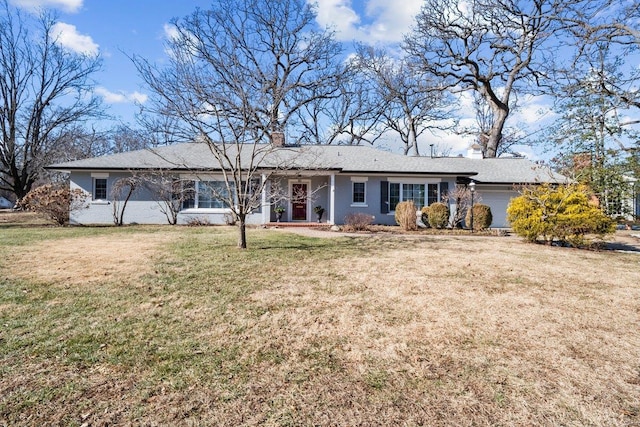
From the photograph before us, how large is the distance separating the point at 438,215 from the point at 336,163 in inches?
216

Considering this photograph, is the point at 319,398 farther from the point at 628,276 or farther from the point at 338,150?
the point at 338,150

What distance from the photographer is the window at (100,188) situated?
16172 millimetres

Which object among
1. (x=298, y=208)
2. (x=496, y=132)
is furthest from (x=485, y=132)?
(x=298, y=208)

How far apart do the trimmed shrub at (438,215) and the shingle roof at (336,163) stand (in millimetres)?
1947

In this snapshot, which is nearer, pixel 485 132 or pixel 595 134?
pixel 595 134

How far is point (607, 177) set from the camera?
9953 millimetres

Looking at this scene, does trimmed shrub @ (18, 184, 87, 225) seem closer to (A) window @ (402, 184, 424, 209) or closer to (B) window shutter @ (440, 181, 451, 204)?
(A) window @ (402, 184, 424, 209)

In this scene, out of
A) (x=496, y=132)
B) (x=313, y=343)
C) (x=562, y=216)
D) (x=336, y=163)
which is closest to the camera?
(x=313, y=343)

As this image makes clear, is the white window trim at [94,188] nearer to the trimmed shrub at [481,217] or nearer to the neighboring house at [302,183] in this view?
the neighboring house at [302,183]

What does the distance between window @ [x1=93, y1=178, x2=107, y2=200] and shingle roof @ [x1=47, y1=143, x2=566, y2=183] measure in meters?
0.78

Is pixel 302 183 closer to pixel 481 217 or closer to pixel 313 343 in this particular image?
pixel 481 217

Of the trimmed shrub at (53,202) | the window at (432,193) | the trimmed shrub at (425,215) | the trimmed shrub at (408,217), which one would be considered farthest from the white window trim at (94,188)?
the window at (432,193)

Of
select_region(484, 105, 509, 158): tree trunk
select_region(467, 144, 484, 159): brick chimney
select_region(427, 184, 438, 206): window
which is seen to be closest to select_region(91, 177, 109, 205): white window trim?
select_region(427, 184, 438, 206): window

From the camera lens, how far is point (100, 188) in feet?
53.4
